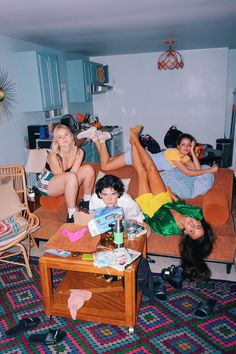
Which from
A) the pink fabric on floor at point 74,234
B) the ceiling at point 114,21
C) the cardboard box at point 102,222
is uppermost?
the ceiling at point 114,21

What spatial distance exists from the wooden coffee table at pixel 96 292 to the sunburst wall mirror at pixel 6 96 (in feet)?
7.84

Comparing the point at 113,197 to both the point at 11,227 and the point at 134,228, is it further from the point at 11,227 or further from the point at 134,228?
the point at 11,227

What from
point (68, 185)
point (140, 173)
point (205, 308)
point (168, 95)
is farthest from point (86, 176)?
point (168, 95)

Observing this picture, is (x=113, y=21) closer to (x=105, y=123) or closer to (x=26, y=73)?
(x=26, y=73)

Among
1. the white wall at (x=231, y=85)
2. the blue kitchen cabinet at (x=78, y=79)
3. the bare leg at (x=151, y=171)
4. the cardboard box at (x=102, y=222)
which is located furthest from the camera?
the white wall at (x=231, y=85)

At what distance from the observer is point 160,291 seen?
2.44 meters

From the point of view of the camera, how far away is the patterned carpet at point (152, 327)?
1.98 meters

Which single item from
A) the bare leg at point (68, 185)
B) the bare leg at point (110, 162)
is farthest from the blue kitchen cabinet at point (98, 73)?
the bare leg at point (68, 185)

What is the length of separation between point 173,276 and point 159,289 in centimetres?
19

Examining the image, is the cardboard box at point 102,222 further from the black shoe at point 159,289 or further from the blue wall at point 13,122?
the blue wall at point 13,122

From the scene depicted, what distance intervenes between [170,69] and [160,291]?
5063 mm

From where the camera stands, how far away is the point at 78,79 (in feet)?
18.2

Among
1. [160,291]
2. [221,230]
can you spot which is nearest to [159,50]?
[221,230]

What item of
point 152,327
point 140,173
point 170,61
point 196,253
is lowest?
point 152,327
